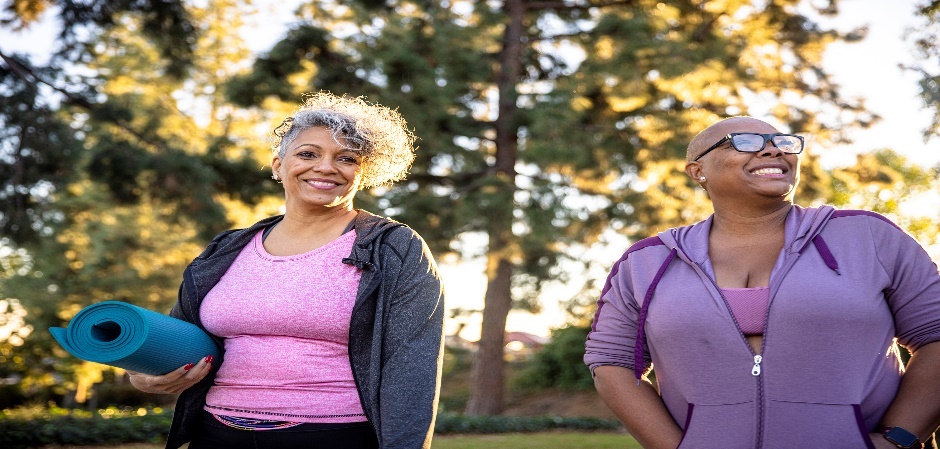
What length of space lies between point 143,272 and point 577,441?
50.6 ft

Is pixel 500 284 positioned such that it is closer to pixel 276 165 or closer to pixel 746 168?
pixel 276 165

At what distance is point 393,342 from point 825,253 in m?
1.36

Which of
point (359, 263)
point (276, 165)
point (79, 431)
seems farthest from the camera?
point (79, 431)

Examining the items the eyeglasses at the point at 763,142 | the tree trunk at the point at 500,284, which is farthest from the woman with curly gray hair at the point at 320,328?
the tree trunk at the point at 500,284

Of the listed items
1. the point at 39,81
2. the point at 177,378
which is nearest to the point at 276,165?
the point at 177,378

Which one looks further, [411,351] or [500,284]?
[500,284]

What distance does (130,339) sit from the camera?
2697mm

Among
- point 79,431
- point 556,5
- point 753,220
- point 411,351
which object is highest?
point 556,5

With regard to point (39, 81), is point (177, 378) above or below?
below

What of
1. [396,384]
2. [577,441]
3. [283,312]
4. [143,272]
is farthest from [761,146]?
[143,272]

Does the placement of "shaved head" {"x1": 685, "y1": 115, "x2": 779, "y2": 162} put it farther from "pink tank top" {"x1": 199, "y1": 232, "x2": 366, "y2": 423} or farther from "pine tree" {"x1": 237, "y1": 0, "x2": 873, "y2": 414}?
"pine tree" {"x1": 237, "y1": 0, "x2": 873, "y2": 414}

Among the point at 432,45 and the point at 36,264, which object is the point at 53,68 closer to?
the point at 432,45

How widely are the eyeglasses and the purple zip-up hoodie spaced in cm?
22

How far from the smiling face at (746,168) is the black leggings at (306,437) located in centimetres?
140
